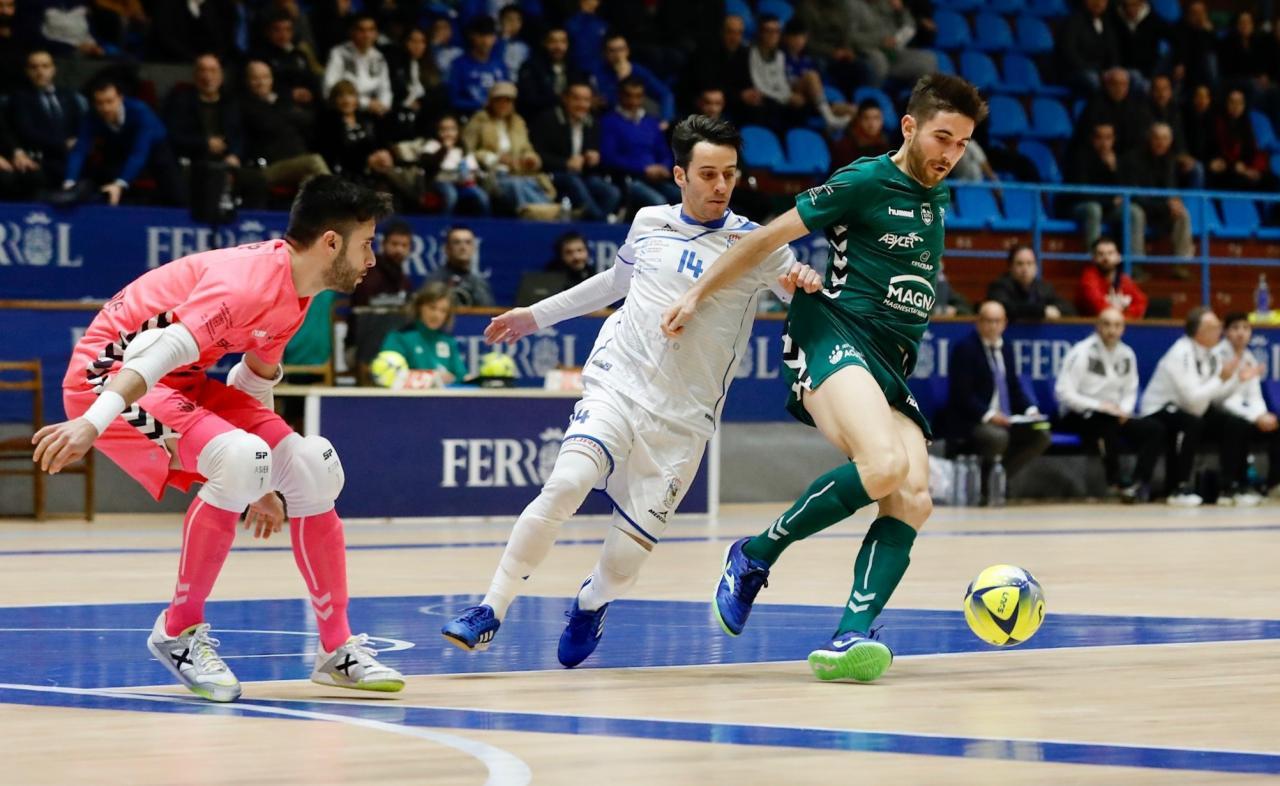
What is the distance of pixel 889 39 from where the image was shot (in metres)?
20.4

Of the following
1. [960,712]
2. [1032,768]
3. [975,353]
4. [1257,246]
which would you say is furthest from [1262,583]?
[1257,246]

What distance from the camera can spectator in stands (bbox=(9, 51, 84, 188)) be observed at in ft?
46.1

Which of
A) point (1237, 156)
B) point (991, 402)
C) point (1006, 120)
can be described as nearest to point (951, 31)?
point (1006, 120)

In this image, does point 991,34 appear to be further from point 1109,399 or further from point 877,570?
point 877,570

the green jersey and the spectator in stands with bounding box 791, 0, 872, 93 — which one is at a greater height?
the spectator in stands with bounding box 791, 0, 872, 93

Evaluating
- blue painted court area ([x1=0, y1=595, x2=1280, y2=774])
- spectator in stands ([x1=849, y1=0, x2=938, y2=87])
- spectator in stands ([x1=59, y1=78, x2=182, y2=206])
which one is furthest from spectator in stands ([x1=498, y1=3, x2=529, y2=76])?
blue painted court area ([x1=0, y1=595, x2=1280, y2=774])

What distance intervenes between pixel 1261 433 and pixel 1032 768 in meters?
14.2

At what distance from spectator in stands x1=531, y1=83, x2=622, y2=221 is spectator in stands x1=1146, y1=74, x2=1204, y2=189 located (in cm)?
667

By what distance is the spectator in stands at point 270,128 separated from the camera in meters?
14.8

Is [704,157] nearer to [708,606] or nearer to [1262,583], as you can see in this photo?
[708,606]

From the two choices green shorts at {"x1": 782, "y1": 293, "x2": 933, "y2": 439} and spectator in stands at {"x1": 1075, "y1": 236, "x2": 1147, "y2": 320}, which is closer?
green shorts at {"x1": 782, "y1": 293, "x2": 933, "y2": 439}

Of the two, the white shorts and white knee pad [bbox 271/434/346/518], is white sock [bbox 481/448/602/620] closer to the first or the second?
the white shorts

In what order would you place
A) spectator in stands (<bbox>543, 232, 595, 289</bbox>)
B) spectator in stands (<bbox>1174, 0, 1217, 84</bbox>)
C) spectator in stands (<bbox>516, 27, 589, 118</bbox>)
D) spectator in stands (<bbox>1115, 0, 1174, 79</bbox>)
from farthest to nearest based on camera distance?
spectator in stands (<bbox>1174, 0, 1217, 84</bbox>) → spectator in stands (<bbox>1115, 0, 1174, 79</bbox>) → spectator in stands (<bbox>516, 27, 589, 118</bbox>) → spectator in stands (<bbox>543, 232, 595, 289</bbox>)

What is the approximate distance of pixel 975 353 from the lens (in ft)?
52.5
